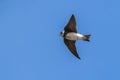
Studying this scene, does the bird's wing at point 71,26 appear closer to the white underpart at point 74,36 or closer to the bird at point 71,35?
the bird at point 71,35

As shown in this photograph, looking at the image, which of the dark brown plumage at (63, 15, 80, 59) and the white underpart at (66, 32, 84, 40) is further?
the white underpart at (66, 32, 84, 40)

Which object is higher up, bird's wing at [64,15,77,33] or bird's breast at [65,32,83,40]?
bird's wing at [64,15,77,33]

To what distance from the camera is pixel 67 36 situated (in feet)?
91.1

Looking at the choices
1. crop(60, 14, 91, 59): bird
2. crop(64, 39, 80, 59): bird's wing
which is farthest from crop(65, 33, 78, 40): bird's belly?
crop(64, 39, 80, 59): bird's wing

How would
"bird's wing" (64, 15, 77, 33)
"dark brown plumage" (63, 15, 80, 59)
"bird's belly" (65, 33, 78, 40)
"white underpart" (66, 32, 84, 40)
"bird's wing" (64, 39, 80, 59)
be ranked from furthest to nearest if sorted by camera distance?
"bird's wing" (64, 39, 80, 59) < "bird's belly" (65, 33, 78, 40) < "white underpart" (66, 32, 84, 40) < "dark brown plumage" (63, 15, 80, 59) < "bird's wing" (64, 15, 77, 33)

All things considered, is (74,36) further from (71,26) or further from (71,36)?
(71,26)

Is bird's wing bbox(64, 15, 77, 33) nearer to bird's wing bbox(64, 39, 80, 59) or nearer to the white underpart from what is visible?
the white underpart

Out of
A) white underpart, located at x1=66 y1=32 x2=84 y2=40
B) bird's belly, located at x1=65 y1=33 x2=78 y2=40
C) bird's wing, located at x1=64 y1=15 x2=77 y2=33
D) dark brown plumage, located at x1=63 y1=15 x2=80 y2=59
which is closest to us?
bird's wing, located at x1=64 y1=15 x2=77 y2=33

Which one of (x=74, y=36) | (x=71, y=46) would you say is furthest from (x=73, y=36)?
(x=71, y=46)

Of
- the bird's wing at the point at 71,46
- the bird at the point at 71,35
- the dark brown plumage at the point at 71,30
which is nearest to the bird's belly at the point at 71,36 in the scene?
the bird at the point at 71,35

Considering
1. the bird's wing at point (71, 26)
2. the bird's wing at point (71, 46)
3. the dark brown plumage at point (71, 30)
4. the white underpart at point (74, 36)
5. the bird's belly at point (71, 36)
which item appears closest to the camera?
the bird's wing at point (71, 26)

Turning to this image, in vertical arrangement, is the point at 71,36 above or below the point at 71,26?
below

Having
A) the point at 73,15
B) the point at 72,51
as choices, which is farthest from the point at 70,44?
the point at 73,15

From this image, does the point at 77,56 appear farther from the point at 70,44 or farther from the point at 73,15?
the point at 73,15
